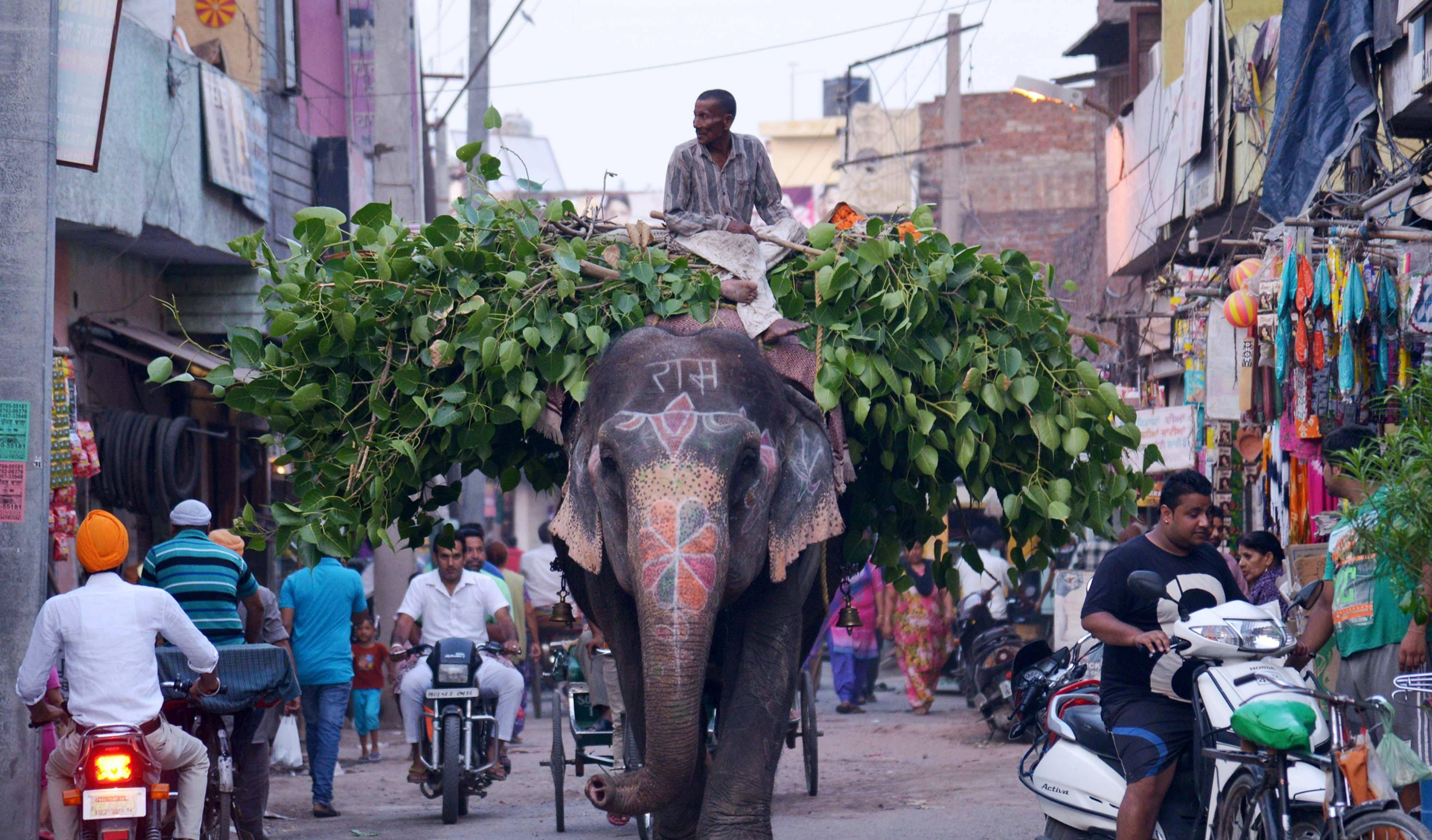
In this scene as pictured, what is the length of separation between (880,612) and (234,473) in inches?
262

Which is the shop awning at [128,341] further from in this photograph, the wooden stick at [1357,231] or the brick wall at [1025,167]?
the brick wall at [1025,167]

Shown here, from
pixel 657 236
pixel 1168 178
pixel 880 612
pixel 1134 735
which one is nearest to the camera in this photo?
pixel 1134 735

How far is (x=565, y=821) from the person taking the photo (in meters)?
9.98

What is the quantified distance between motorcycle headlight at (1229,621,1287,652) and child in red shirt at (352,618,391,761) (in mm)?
8796

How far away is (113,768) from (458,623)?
4338mm

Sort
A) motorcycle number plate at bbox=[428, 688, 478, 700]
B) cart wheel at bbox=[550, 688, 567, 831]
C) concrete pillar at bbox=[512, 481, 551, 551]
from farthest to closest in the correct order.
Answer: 1. concrete pillar at bbox=[512, 481, 551, 551]
2. motorcycle number plate at bbox=[428, 688, 478, 700]
3. cart wheel at bbox=[550, 688, 567, 831]

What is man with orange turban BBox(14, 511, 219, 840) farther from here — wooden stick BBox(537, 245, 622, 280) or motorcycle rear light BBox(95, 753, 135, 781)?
wooden stick BBox(537, 245, 622, 280)

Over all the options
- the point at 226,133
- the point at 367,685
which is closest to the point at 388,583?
the point at 367,685

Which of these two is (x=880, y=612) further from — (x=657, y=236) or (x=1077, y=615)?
(x=657, y=236)

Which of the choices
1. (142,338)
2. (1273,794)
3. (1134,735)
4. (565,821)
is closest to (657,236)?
(1134,735)

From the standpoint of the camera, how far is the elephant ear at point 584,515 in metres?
5.62

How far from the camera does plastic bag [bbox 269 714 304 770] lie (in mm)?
12234

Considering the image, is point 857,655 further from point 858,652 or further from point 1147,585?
point 1147,585

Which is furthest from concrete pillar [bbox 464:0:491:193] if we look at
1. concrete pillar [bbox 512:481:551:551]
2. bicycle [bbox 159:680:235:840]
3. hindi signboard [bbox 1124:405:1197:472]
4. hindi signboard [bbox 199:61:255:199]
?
concrete pillar [bbox 512:481:551:551]
